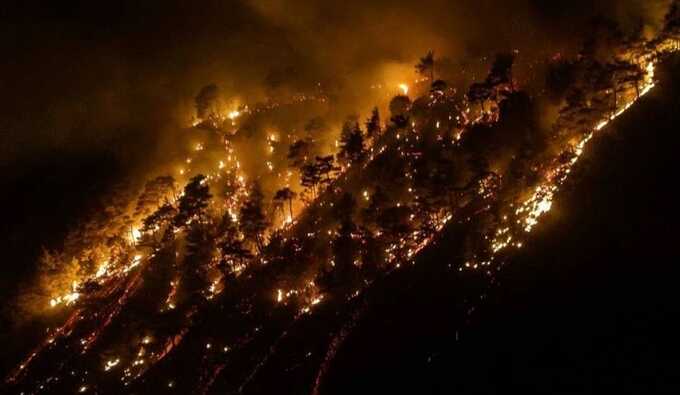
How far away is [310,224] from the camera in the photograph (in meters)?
50.4

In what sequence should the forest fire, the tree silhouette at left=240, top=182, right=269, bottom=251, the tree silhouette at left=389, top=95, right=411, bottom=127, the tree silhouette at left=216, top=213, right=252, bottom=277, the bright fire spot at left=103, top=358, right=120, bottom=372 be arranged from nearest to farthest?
the forest fire < the bright fire spot at left=103, top=358, right=120, bottom=372 < the tree silhouette at left=216, top=213, right=252, bottom=277 < the tree silhouette at left=240, top=182, right=269, bottom=251 < the tree silhouette at left=389, top=95, right=411, bottom=127

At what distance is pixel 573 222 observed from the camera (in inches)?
1543

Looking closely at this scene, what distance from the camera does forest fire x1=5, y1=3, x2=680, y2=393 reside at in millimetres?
41781

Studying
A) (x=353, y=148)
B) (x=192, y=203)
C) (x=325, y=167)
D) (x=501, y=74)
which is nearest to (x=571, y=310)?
(x=325, y=167)

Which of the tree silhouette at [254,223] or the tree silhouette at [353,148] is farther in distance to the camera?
the tree silhouette at [353,148]

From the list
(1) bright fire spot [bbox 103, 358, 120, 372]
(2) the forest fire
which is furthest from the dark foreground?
(1) bright fire spot [bbox 103, 358, 120, 372]

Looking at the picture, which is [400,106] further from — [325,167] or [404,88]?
[325,167]

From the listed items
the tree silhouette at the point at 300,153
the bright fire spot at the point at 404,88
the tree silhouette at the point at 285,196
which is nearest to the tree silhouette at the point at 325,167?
the tree silhouette at the point at 285,196

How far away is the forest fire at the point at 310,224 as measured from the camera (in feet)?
137

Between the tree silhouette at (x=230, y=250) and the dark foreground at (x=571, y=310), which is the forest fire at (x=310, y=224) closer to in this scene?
the tree silhouette at (x=230, y=250)

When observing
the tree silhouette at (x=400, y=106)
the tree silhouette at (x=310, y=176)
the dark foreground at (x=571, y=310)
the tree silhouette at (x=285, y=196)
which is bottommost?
the dark foreground at (x=571, y=310)

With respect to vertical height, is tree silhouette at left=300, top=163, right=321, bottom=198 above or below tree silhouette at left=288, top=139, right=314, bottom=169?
below

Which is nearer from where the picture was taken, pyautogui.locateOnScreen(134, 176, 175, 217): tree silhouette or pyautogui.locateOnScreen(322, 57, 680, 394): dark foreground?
pyautogui.locateOnScreen(322, 57, 680, 394): dark foreground

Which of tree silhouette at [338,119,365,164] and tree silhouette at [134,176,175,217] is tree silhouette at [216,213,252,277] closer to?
tree silhouette at [134,176,175,217]
